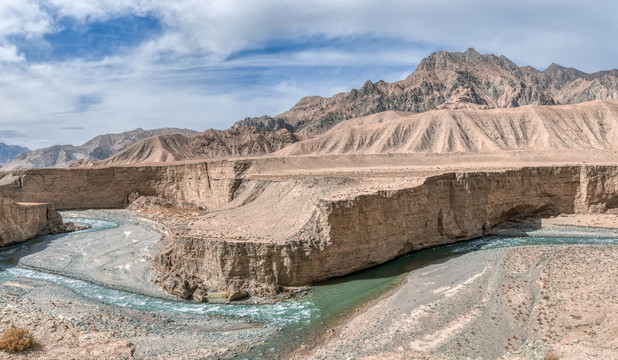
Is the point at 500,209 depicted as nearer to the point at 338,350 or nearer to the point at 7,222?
the point at 338,350

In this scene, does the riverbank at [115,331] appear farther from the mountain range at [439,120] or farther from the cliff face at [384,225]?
the mountain range at [439,120]

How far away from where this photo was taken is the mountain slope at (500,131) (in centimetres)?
6494

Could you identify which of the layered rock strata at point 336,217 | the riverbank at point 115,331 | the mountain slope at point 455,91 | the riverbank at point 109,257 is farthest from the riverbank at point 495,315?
the mountain slope at point 455,91

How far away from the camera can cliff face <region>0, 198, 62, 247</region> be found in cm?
3256

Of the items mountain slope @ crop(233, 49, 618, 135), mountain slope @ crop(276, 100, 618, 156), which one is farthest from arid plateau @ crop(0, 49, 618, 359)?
mountain slope @ crop(233, 49, 618, 135)

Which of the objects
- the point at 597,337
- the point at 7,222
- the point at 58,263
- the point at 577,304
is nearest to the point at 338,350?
the point at 597,337

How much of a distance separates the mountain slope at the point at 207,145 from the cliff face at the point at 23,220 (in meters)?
70.6

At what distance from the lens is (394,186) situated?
28.2m

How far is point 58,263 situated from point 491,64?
7419 inches

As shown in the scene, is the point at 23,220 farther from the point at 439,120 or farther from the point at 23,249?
the point at 439,120

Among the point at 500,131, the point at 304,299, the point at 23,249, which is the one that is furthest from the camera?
the point at 500,131

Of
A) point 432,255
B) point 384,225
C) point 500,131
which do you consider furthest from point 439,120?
point 384,225

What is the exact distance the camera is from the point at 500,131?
2832 inches

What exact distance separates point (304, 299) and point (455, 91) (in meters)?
130
